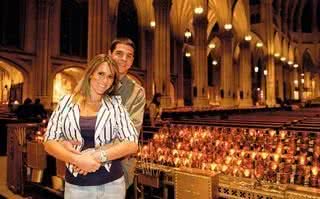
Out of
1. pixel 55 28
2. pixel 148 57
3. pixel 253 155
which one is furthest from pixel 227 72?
pixel 253 155

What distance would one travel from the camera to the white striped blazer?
6.93 feet

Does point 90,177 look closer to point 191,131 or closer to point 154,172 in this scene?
point 154,172

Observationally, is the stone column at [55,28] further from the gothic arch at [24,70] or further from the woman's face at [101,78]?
the woman's face at [101,78]

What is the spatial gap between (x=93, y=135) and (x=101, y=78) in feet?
1.30

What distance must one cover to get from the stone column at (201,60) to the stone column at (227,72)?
14.0 feet

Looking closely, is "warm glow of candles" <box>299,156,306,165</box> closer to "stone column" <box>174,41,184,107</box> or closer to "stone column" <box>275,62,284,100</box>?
"stone column" <box>174,41,184,107</box>

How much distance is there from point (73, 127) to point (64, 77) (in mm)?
26528

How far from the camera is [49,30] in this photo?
22.6 meters

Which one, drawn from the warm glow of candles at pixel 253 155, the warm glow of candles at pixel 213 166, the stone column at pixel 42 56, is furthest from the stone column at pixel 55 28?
the warm glow of candles at pixel 253 155

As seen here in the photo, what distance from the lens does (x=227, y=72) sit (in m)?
28.0

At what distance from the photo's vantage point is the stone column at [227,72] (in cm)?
2775

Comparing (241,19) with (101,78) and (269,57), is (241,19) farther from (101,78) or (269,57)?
(101,78)

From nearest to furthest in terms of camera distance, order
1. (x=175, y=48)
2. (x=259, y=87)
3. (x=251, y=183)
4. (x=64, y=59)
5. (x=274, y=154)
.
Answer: (x=251, y=183) → (x=274, y=154) → (x=64, y=59) → (x=175, y=48) → (x=259, y=87)

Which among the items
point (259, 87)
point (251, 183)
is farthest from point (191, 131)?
point (259, 87)
